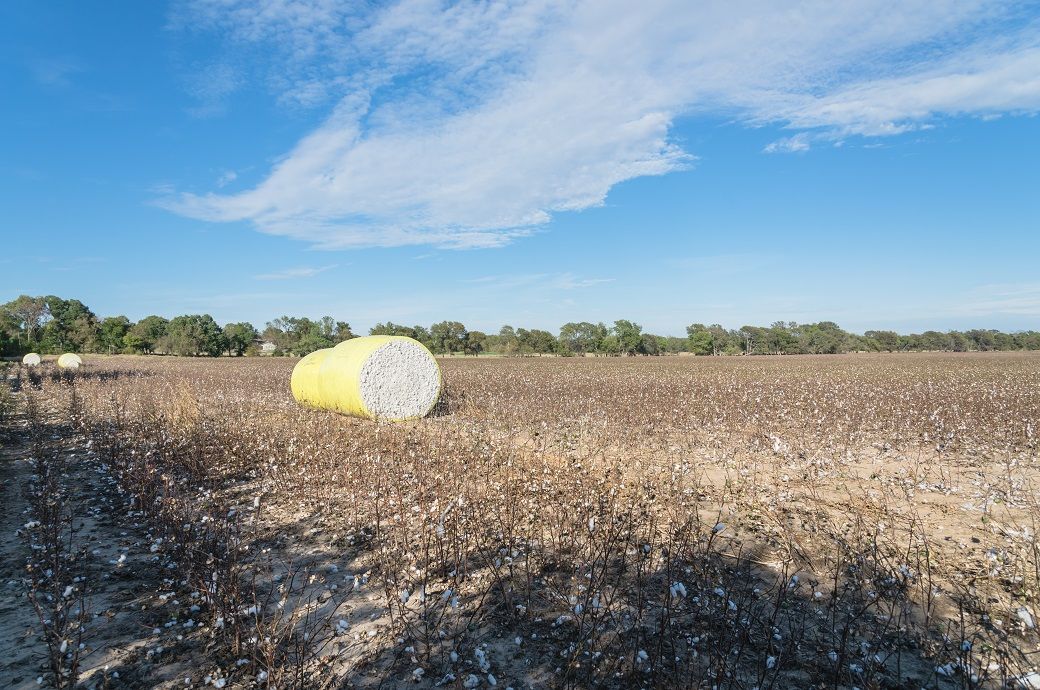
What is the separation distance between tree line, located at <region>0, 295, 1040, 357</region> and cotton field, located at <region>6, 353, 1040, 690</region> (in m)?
86.2

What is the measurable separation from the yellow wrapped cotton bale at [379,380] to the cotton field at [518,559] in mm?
2334

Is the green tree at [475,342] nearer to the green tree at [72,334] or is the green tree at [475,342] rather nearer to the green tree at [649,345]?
the green tree at [649,345]

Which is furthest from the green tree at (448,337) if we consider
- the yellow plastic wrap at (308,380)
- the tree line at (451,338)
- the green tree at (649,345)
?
the yellow plastic wrap at (308,380)

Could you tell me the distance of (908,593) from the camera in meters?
4.46

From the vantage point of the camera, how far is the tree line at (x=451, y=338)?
88.1 metres

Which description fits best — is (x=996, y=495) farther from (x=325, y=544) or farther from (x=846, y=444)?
(x=325, y=544)

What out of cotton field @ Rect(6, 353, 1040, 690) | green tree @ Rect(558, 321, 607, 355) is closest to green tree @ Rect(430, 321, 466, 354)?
green tree @ Rect(558, 321, 607, 355)

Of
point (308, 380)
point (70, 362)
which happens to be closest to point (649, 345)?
point (70, 362)

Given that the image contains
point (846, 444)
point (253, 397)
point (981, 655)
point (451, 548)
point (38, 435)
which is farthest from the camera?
point (253, 397)

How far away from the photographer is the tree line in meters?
88.1

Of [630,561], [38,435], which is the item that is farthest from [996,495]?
[38,435]

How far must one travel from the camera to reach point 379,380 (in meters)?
13.3

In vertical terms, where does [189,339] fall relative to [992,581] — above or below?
above

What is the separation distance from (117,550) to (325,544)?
7.38 feet
